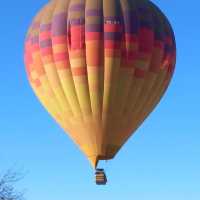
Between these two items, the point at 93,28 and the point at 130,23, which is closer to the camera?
the point at 93,28

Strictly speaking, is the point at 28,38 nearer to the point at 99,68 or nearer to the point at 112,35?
the point at 99,68

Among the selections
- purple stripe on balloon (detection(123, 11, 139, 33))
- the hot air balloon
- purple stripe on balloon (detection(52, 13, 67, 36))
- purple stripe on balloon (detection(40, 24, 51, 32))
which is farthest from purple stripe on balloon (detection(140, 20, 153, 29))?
purple stripe on balloon (detection(40, 24, 51, 32))

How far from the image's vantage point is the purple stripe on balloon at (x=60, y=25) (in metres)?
46.1

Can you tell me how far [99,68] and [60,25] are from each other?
9.11 feet

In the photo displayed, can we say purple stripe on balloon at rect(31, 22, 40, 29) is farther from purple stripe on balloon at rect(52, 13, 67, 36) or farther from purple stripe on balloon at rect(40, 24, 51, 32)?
purple stripe on balloon at rect(52, 13, 67, 36)

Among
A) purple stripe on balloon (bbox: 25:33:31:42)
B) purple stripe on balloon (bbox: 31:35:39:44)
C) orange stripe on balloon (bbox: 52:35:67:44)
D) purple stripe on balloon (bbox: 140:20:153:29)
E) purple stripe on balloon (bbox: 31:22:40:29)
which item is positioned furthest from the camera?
purple stripe on balloon (bbox: 25:33:31:42)

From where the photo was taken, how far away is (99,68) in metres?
45.9

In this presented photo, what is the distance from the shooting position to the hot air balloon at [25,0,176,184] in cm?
4588

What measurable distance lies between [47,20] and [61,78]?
3058mm

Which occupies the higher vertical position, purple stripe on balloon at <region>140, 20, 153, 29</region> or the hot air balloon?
purple stripe on balloon at <region>140, 20, 153, 29</region>

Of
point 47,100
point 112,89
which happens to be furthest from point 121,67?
point 47,100

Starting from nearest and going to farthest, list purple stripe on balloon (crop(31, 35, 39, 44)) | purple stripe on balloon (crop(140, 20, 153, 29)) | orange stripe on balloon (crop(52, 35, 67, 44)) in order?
orange stripe on balloon (crop(52, 35, 67, 44))
purple stripe on balloon (crop(140, 20, 153, 29))
purple stripe on balloon (crop(31, 35, 39, 44))

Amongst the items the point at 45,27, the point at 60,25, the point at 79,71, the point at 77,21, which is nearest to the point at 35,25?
the point at 45,27

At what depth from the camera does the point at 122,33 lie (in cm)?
4616
